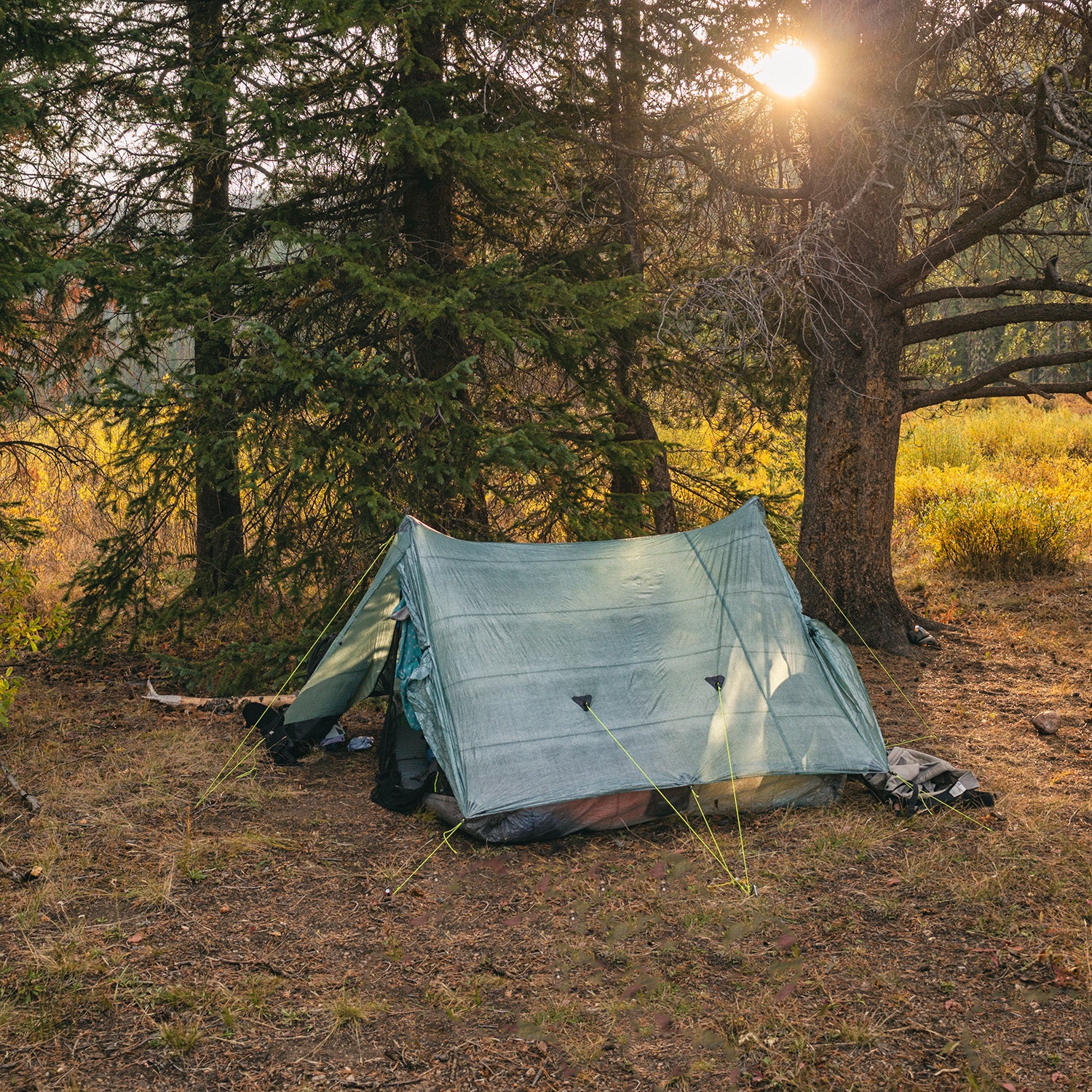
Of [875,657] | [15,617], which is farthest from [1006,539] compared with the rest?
[15,617]

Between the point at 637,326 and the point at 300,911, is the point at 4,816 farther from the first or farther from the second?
the point at 637,326

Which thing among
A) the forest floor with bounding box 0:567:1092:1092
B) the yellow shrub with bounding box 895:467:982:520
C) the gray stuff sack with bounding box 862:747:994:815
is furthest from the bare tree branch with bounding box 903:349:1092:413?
the yellow shrub with bounding box 895:467:982:520

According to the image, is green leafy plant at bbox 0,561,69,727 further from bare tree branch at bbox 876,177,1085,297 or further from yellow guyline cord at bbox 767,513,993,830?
bare tree branch at bbox 876,177,1085,297

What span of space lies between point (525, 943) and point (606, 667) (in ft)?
6.02

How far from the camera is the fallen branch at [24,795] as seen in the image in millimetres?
5371

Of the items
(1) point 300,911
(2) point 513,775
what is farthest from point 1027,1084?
(1) point 300,911

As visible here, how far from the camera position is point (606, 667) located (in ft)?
18.4

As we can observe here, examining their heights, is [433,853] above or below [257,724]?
below

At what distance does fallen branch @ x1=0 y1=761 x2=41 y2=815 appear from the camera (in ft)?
17.6

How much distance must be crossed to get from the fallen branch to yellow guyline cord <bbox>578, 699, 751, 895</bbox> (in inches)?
124

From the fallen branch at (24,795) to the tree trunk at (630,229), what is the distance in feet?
14.6

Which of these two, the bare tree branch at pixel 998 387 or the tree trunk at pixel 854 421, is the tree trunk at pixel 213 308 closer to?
the tree trunk at pixel 854 421

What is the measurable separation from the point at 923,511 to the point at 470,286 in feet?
29.3

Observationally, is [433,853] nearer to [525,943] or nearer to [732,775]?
[525,943]
